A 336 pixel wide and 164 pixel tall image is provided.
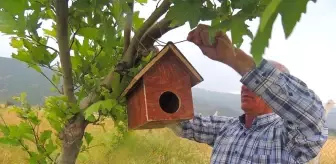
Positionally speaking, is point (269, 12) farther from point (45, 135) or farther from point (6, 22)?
point (45, 135)

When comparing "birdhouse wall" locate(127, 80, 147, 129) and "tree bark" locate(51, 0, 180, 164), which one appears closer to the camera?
"tree bark" locate(51, 0, 180, 164)

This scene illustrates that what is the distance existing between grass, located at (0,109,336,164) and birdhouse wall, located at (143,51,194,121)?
5.00 metres

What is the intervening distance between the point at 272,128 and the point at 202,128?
463 millimetres

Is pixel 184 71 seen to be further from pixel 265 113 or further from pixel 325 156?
pixel 325 156

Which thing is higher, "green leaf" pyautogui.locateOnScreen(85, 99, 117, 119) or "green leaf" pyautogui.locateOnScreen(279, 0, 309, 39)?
"green leaf" pyautogui.locateOnScreen(279, 0, 309, 39)

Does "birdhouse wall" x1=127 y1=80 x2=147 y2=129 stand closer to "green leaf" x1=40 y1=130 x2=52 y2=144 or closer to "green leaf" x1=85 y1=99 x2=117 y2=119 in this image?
"green leaf" x1=85 y1=99 x2=117 y2=119

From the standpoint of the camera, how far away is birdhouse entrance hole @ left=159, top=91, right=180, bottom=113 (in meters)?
1.58

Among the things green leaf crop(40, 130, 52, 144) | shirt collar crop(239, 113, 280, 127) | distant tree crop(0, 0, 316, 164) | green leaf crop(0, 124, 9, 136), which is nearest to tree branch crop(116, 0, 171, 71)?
distant tree crop(0, 0, 316, 164)

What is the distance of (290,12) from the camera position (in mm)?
463

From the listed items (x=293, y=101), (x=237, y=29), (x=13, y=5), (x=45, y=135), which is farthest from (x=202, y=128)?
(x=13, y=5)

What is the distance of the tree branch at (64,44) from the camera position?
1.13 meters

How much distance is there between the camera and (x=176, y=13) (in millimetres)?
835

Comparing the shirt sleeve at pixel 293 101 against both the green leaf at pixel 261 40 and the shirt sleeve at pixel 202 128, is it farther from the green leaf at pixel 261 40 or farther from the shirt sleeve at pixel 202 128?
the green leaf at pixel 261 40

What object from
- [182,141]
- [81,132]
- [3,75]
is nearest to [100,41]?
[81,132]
